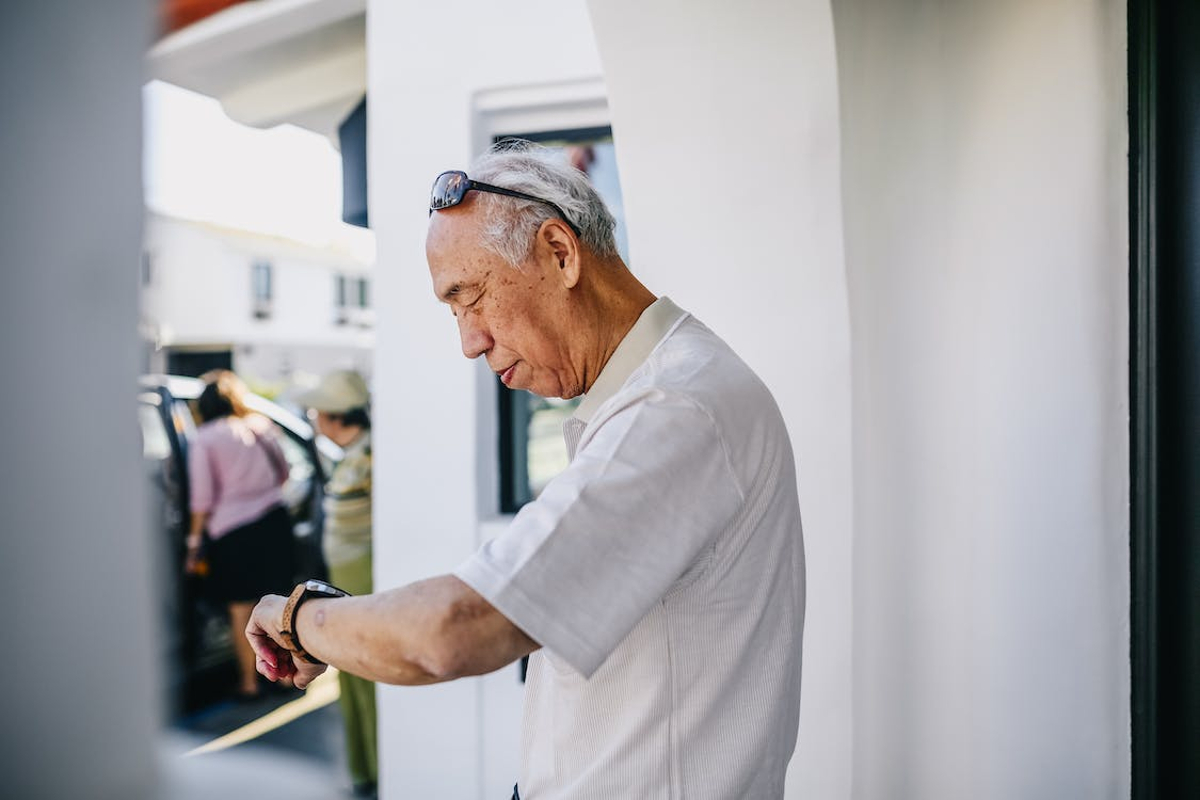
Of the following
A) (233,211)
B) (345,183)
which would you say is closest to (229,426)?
(345,183)

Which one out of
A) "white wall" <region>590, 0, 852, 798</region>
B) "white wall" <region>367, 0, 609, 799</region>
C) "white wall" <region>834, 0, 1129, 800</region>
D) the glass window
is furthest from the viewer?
the glass window

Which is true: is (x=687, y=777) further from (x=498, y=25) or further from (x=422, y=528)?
(x=498, y=25)

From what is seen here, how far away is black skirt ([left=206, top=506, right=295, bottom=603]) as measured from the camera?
5.52m

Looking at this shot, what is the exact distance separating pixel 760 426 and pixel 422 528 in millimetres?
2859

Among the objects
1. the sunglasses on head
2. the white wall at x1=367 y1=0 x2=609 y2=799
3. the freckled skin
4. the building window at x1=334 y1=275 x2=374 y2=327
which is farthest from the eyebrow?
the building window at x1=334 y1=275 x2=374 y2=327

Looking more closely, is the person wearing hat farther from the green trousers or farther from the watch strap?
the watch strap

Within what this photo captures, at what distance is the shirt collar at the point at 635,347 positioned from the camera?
1.35 meters

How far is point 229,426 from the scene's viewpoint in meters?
5.54

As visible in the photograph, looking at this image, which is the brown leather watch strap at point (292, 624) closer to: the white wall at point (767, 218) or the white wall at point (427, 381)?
the white wall at point (767, 218)

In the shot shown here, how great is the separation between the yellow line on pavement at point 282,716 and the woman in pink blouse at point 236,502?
660 mm

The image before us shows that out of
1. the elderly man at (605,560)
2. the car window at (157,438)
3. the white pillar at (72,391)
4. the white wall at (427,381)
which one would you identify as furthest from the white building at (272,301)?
the white pillar at (72,391)

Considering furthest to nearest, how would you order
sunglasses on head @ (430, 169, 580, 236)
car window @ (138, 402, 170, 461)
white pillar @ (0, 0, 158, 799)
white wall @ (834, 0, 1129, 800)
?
car window @ (138, 402, 170, 461)
white wall @ (834, 0, 1129, 800)
sunglasses on head @ (430, 169, 580, 236)
white pillar @ (0, 0, 158, 799)

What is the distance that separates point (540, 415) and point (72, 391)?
334 centimetres

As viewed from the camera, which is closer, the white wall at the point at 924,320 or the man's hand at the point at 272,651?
the man's hand at the point at 272,651
